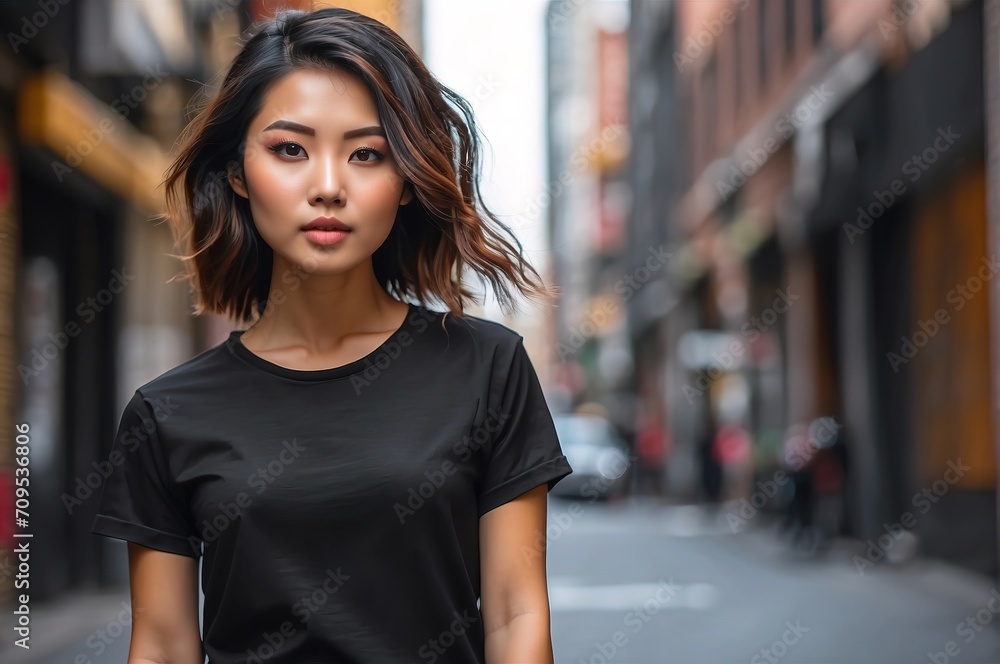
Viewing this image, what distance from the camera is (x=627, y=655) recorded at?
356 inches

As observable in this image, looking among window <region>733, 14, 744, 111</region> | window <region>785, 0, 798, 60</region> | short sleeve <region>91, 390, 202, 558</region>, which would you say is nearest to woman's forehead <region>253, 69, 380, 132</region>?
short sleeve <region>91, 390, 202, 558</region>

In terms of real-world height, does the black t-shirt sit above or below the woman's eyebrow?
below

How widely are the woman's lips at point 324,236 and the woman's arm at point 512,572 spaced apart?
46 cm

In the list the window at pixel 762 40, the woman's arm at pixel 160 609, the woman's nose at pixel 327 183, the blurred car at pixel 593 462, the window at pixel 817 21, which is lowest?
the blurred car at pixel 593 462

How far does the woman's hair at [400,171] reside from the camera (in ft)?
7.48

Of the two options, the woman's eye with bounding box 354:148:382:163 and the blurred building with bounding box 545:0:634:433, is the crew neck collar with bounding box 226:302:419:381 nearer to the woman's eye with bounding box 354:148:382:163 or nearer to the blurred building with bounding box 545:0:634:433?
the woman's eye with bounding box 354:148:382:163

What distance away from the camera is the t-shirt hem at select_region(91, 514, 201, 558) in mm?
2252

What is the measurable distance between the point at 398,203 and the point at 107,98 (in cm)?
1404

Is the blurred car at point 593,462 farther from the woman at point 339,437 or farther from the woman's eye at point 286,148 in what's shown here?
the woman's eye at point 286,148

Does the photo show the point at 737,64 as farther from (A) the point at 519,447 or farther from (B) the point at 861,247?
(A) the point at 519,447

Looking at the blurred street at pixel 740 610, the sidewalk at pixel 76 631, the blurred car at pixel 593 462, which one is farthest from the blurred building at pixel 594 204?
the sidewalk at pixel 76 631

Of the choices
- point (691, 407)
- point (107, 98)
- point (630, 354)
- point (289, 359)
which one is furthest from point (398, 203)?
point (630, 354)

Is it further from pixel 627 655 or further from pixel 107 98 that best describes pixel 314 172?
pixel 107 98

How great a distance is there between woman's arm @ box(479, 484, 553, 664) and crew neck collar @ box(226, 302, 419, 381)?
30 cm
